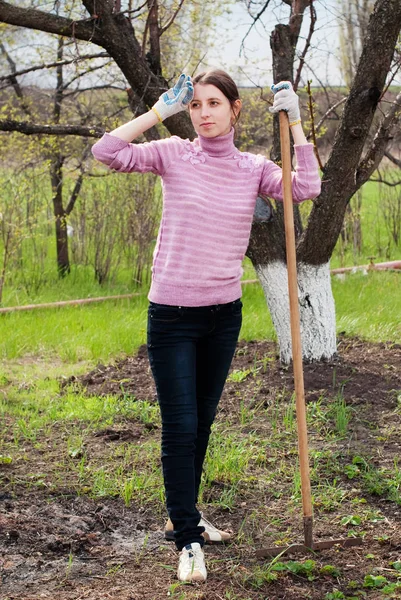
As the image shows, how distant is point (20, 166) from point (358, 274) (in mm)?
3757

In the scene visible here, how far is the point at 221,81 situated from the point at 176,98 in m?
0.18

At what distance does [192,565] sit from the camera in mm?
3109

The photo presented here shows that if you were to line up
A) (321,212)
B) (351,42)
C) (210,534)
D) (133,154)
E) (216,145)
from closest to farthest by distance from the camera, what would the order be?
(133,154), (216,145), (210,534), (321,212), (351,42)

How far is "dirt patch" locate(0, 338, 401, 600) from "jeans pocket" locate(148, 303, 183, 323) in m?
0.91

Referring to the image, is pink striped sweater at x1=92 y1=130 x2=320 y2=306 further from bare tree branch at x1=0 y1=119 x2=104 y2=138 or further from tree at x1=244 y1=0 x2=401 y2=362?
bare tree branch at x1=0 y1=119 x2=104 y2=138

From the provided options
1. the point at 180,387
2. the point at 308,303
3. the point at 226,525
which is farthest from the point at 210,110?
the point at 308,303

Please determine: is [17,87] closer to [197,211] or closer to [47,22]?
[47,22]

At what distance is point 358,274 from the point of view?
374 inches

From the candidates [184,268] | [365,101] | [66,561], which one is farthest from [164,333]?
[365,101]

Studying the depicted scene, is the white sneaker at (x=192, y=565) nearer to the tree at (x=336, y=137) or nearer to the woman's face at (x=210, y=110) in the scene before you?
the woman's face at (x=210, y=110)

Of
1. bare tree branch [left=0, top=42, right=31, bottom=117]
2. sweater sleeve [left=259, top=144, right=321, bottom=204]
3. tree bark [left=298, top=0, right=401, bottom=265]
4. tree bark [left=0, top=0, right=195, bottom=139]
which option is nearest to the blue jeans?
sweater sleeve [left=259, top=144, right=321, bottom=204]

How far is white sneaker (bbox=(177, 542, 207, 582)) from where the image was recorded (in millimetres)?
3115

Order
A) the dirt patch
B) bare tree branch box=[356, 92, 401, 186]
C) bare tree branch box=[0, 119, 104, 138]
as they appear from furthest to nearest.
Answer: bare tree branch box=[0, 119, 104, 138], bare tree branch box=[356, 92, 401, 186], the dirt patch

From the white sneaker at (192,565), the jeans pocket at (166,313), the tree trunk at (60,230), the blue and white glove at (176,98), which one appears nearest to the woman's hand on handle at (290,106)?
the blue and white glove at (176,98)
